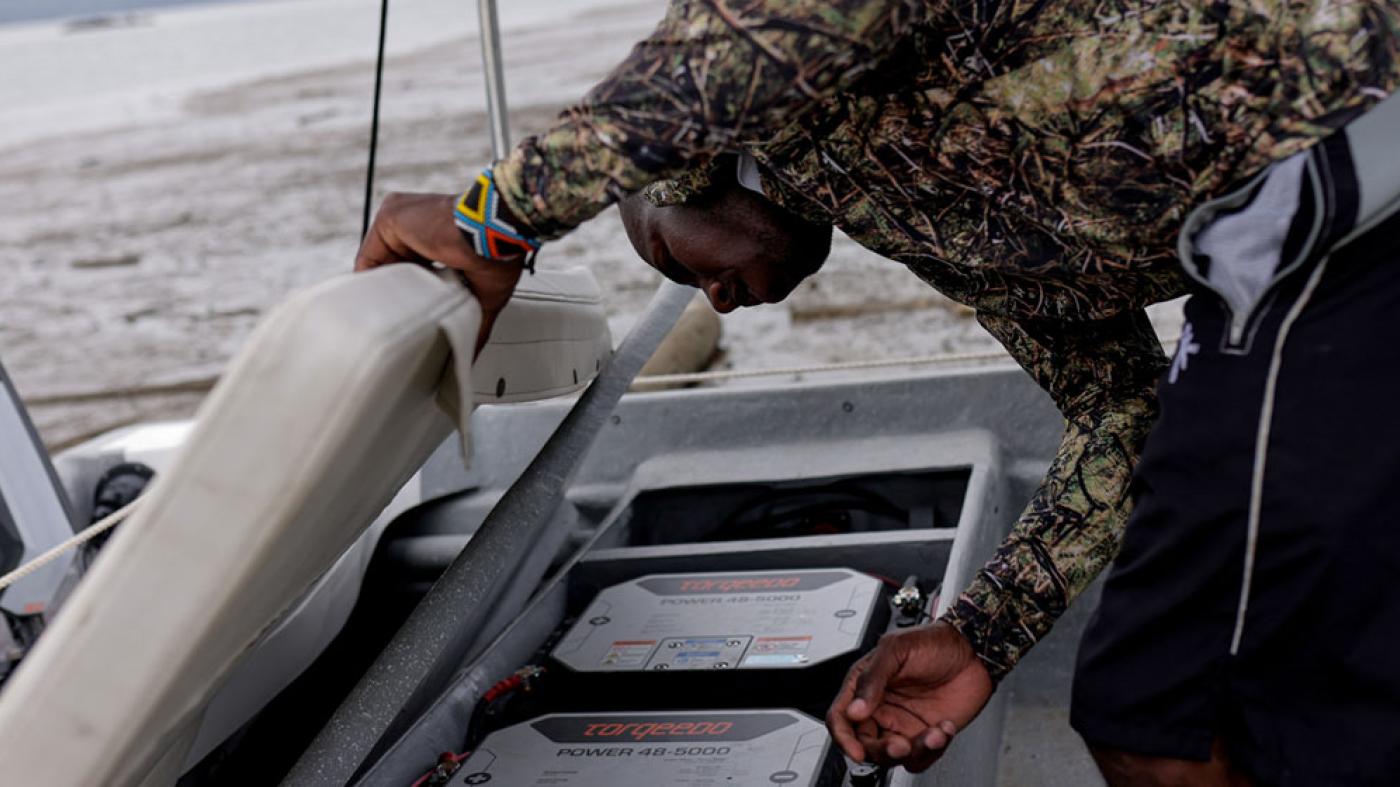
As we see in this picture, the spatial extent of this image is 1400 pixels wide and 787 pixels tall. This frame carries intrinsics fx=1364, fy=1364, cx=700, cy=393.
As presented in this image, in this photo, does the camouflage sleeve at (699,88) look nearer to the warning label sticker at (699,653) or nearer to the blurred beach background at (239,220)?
the warning label sticker at (699,653)

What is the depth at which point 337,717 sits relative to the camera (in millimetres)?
1327

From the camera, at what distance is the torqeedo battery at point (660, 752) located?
1.45m

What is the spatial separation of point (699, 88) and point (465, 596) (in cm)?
73

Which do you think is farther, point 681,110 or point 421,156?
point 421,156

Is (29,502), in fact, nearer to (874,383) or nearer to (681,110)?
(874,383)

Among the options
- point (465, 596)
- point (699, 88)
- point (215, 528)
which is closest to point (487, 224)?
point (699, 88)

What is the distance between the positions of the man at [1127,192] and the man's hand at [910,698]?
0.5 inches

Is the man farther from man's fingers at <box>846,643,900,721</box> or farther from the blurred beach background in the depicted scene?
the blurred beach background

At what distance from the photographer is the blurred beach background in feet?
19.2

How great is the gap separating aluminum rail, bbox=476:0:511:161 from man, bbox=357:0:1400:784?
110cm

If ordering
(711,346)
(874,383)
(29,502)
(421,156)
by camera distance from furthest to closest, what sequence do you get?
(421,156) → (711,346) → (874,383) → (29,502)

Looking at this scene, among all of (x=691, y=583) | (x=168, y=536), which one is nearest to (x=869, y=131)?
(x=168, y=536)

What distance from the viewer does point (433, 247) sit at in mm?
1055

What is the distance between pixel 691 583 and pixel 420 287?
42.5 inches
